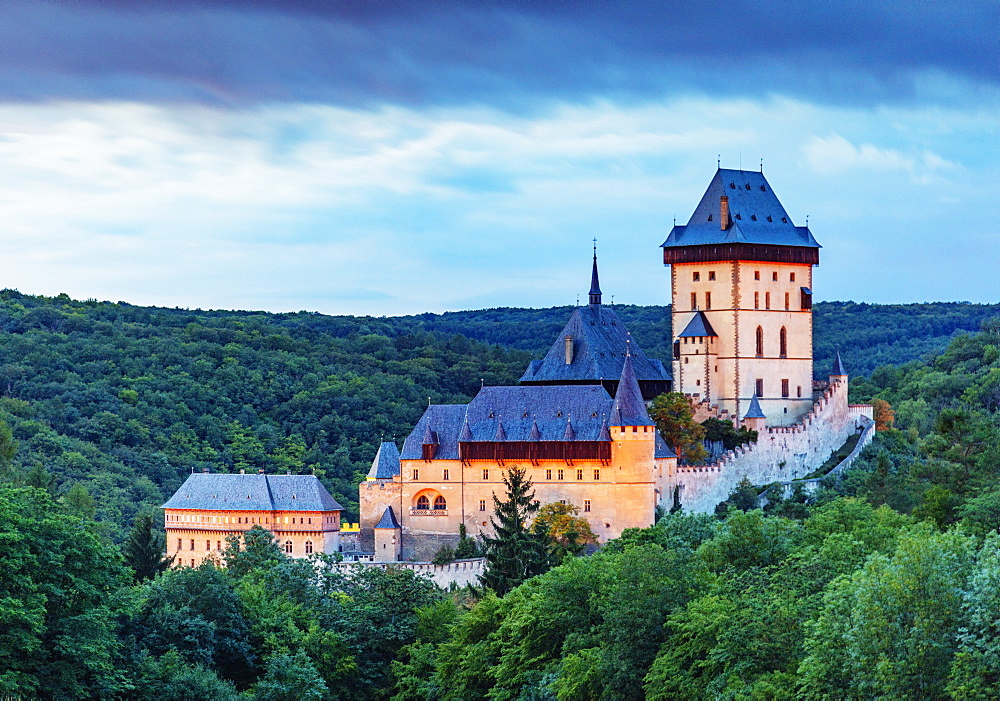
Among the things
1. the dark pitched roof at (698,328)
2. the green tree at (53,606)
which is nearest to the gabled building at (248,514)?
the dark pitched roof at (698,328)

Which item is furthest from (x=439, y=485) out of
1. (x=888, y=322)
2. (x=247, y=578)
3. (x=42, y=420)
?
(x=888, y=322)

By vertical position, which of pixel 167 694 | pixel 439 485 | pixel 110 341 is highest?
pixel 110 341

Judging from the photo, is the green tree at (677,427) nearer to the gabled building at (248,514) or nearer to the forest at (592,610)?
the forest at (592,610)

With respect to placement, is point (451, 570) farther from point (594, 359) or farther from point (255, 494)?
point (594, 359)

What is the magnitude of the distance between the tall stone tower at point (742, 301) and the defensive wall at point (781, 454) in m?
1.38

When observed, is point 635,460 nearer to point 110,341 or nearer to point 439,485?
point 439,485

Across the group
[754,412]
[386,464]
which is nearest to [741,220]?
[754,412]

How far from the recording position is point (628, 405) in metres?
78.7

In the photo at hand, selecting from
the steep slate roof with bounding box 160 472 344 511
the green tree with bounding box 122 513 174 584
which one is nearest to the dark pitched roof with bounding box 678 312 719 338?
the steep slate roof with bounding box 160 472 344 511

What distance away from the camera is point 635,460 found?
78.4 metres

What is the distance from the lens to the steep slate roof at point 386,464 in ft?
274

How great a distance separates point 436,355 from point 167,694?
9103cm

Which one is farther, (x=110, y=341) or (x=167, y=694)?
(x=110, y=341)

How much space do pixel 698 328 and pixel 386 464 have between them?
51.6 ft
